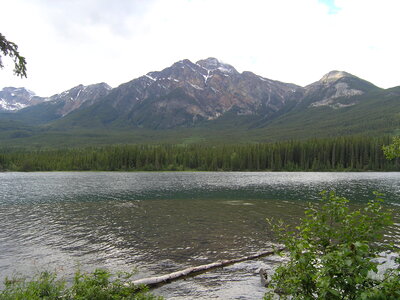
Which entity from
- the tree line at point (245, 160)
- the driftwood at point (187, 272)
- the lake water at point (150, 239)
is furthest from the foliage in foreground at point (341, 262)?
the tree line at point (245, 160)

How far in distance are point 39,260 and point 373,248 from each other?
25.9m

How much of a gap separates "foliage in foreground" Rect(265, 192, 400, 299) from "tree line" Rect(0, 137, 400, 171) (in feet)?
571

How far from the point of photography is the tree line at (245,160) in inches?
6786

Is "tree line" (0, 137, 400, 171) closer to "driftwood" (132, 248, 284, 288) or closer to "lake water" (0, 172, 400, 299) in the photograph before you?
"lake water" (0, 172, 400, 299)

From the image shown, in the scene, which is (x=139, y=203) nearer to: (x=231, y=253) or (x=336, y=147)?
(x=231, y=253)

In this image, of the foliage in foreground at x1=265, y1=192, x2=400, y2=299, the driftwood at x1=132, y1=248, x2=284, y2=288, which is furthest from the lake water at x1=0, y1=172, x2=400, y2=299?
the foliage in foreground at x1=265, y1=192, x2=400, y2=299

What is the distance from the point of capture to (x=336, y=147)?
177125mm

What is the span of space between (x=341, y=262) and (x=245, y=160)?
179m

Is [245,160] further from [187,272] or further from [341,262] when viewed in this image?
[341,262]

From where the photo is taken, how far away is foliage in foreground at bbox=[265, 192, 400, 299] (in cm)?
717

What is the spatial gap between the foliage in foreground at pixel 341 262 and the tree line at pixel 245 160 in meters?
174

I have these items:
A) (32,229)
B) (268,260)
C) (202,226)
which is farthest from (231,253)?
(32,229)

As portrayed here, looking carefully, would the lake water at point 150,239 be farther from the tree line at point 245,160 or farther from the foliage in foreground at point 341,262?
the tree line at point 245,160

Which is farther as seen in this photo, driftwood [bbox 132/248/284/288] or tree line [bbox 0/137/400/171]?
tree line [bbox 0/137/400/171]
